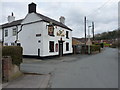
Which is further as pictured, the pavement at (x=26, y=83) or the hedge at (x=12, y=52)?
the hedge at (x=12, y=52)

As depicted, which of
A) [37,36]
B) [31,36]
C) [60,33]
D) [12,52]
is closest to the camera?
[12,52]

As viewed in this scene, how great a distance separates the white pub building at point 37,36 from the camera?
16688 mm

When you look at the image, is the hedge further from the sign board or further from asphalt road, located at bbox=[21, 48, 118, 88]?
the sign board

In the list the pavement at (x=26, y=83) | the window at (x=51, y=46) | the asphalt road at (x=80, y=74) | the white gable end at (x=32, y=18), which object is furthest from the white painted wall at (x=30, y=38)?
the pavement at (x=26, y=83)

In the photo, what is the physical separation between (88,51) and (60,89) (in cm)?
2235

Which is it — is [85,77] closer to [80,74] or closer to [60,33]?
[80,74]

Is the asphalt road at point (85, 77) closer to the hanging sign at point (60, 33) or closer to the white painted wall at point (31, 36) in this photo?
the white painted wall at point (31, 36)

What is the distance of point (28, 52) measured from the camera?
1802cm

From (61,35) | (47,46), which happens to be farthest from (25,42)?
(61,35)

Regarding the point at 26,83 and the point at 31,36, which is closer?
the point at 26,83

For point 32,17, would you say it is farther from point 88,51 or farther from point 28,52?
point 88,51

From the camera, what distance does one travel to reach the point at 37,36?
17.0 meters

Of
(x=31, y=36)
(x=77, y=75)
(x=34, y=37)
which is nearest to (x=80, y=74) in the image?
(x=77, y=75)

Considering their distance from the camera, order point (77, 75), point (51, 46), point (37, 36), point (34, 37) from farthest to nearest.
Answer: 1. point (51, 46)
2. point (34, 37)
3. point (37, 36)
4. point (77, 75)
